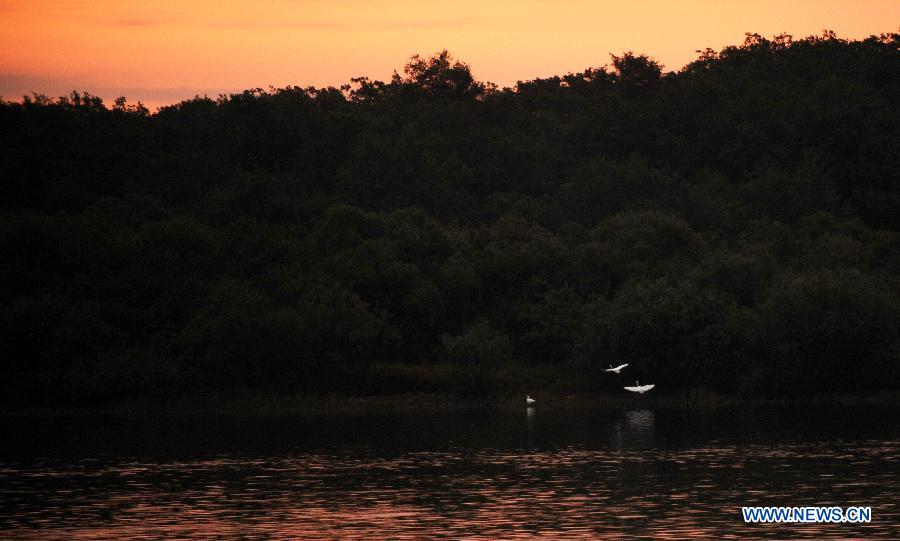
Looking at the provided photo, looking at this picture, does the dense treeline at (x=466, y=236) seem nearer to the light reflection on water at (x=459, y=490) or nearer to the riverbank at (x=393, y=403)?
the riverbank at (x=393, y=403)

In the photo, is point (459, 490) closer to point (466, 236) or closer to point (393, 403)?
point (393, 403)

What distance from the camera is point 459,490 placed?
1805 inches

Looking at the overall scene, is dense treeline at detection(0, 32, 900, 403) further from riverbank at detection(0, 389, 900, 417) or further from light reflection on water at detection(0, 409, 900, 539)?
light reflection on water at detection(0, 409, 900, 539)

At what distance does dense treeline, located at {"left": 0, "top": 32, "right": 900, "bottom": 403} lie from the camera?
275 feet

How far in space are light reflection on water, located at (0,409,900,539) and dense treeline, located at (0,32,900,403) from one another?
24.3 meters

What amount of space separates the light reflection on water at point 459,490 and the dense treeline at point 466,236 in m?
24.3

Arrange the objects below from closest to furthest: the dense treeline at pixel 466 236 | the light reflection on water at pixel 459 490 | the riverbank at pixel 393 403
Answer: the light reflection on water at pixel 459 490 → the riverbank at pixel 393 403 → the dense treeline at pixel 466 236

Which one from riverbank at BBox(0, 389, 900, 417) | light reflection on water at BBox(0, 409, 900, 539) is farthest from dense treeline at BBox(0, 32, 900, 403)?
light reflection on water at BBox(0, 409, 900, 539)

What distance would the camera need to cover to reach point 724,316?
8581 cm

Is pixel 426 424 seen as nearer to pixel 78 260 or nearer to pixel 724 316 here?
pixel 724 316

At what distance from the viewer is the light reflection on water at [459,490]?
37688mm

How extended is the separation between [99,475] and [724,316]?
46.1 m

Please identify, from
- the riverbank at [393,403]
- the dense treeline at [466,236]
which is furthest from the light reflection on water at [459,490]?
the dense treeline at [466,236]

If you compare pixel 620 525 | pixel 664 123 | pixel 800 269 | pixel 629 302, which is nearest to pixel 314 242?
pixel 629 302
